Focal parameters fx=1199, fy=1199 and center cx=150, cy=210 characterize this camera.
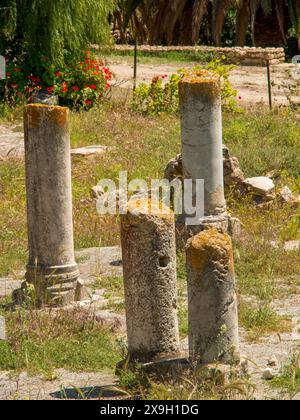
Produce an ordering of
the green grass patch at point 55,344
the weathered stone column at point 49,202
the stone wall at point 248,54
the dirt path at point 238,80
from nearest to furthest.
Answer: the green grass patch at point 55,344 → the weathered stone column at point 49,202 → the dirt path at point 238,80 → the stone wall at point 248,54

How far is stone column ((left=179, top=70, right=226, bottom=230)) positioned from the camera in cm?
1184

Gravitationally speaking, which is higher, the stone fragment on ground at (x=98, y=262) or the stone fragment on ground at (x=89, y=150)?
the stone fragment on ground at (x=89, y=150)

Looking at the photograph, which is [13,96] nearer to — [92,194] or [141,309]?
[92,194]

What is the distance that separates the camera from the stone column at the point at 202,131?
11.8 meters

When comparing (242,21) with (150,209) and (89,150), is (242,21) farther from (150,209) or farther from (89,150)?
(150,209)

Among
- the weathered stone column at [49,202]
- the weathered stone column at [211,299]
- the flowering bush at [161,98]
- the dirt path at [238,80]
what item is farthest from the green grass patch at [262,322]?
the flowering bush at [161,98]

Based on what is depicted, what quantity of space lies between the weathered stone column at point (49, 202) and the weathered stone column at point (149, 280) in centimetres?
216

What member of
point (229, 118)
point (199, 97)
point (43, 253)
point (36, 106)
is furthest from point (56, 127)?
point (229, 118)

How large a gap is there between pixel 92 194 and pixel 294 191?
2.51m

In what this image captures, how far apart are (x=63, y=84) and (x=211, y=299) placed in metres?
12.3

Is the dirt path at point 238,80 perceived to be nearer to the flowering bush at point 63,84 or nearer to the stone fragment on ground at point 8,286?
the flowering bush at point 63,84

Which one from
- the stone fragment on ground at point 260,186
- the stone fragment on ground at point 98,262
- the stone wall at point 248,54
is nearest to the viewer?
the stone fragment on ground at point 98,262

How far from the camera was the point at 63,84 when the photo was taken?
65.4ft

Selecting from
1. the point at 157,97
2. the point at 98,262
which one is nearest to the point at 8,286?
the point at 98,262
